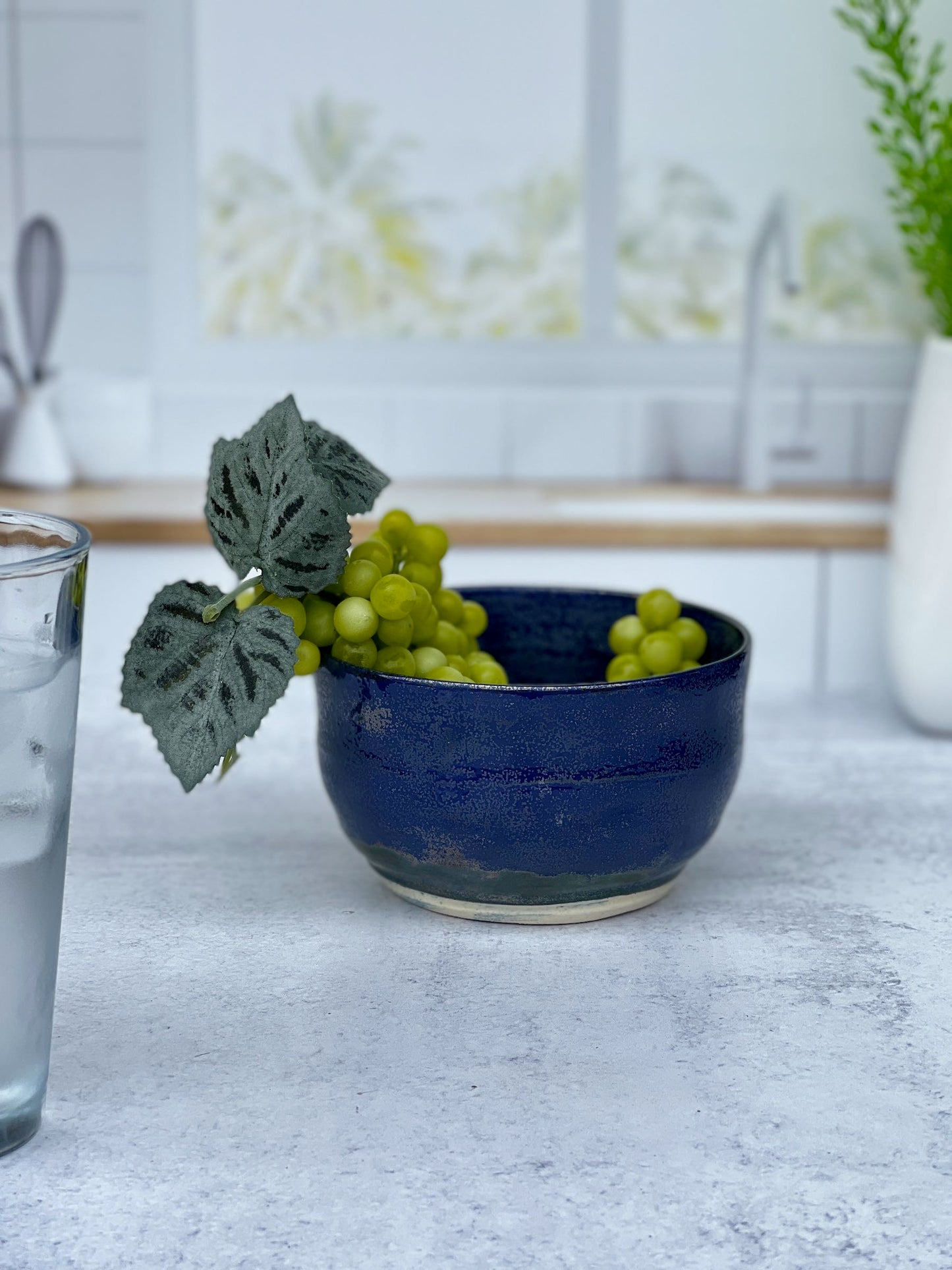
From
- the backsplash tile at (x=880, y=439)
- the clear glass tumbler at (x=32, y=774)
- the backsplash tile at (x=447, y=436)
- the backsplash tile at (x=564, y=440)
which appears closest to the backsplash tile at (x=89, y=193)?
the backsplash tile at (x=447, y=436)

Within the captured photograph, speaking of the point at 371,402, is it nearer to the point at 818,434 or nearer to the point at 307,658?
the point at 818,434

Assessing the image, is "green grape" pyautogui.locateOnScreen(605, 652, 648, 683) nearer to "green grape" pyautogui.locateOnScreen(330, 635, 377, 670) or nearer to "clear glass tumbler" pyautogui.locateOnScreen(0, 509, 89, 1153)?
"green grape" pyautogui.locateOnScreen(330, 635, 377, 670)

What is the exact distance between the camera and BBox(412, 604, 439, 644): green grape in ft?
2.37

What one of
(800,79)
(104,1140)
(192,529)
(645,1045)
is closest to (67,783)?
(104,1140)

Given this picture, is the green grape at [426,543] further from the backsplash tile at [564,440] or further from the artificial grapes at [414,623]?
the backsplash tile at [564,440]

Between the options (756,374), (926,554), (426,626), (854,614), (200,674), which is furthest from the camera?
(756,374)

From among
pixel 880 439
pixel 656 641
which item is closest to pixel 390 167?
pixel 880 439

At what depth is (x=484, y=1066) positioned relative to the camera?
1.86 feet

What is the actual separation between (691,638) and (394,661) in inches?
7.2

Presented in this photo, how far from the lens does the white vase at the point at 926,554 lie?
3.86 feet

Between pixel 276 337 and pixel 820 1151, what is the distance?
1.99 meters

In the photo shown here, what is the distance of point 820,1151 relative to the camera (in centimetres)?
51

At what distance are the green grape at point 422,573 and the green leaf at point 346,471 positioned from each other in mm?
56

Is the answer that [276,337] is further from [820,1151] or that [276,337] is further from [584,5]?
[820,1151]
